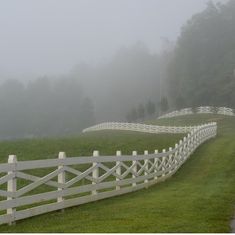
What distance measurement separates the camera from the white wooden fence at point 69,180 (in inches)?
485

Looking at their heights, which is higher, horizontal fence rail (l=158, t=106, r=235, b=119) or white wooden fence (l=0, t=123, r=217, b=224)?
horizontal fence rail (l=158, t=106, r=235, b=119)

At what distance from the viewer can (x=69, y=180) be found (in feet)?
68.0

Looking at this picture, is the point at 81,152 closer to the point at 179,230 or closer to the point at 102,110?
the point at 179,230

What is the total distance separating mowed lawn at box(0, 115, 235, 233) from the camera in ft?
38.3

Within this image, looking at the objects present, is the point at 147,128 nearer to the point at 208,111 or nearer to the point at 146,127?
the point at 146,127

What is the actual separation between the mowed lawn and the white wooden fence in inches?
11.2

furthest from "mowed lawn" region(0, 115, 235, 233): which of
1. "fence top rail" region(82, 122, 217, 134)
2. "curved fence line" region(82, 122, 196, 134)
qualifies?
"curved fence line" region(82, 122, 196, 134)

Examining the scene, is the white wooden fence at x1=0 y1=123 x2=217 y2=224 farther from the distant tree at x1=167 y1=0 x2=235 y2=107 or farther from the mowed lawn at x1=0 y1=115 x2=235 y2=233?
the distant tree at x1=167 y1=0 x2=235 y2=107

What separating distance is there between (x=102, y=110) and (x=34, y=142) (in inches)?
5838

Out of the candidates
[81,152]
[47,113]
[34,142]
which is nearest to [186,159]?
[81,152]

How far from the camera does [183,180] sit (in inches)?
961

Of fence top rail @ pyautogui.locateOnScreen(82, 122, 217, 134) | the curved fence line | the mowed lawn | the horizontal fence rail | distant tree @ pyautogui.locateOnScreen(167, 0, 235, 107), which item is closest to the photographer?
the mowed lawn

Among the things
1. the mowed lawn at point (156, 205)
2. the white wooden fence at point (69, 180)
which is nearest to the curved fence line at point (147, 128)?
the white wooden fence at point (69, 180)

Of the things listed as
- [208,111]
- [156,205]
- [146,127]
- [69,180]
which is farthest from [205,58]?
[156,205]
